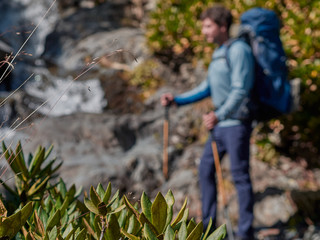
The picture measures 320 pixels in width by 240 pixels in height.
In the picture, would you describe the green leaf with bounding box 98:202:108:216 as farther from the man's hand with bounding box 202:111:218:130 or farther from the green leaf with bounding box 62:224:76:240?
the man's hand with bounding box 202:111:218:130

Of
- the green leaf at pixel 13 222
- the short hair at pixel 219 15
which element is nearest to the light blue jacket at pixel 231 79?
the short hair at pixel 219 15

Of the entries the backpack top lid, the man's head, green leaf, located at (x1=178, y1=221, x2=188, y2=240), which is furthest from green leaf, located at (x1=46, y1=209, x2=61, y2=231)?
the backpack top lid

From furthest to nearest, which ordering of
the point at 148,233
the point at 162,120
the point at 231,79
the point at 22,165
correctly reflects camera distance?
the point at 162,120 < the point at 231,79 < the point at 22,165 < the point at 148,233

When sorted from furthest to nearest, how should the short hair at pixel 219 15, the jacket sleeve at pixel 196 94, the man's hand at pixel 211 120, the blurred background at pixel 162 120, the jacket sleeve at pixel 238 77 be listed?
the blurred background at pixel 162 120 < the jacket sleeve at pixel 196 94 < the short hair at pixel 219 15 < the man's hand at pixel 211 120 < the jacket sleeve at pixel 238 77

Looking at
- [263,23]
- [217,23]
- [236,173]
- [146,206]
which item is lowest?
[236,173]

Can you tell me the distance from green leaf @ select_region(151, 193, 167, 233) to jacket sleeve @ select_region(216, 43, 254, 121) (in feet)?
8.00

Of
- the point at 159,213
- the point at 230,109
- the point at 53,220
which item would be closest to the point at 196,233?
the point at 159,213

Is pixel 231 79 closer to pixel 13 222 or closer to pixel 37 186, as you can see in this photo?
pixel 37 186

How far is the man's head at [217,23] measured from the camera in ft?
12.8

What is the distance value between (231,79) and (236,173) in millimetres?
981

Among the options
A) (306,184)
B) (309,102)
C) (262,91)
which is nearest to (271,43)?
(262,91)

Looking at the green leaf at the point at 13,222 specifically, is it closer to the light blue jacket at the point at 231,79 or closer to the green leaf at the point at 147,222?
the green leaf at the point at 147,222

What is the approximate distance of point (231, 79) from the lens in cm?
378

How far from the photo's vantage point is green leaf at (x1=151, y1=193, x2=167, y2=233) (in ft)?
4.47
